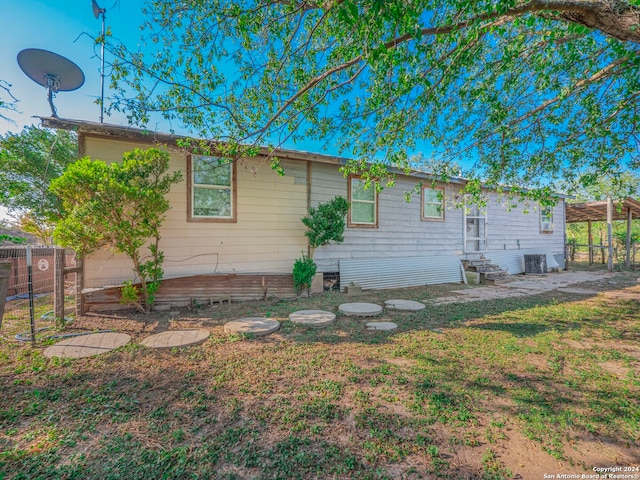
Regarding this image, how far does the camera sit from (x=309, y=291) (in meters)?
6.23

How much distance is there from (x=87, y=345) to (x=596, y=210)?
18.5 metres

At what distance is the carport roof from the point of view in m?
11.2

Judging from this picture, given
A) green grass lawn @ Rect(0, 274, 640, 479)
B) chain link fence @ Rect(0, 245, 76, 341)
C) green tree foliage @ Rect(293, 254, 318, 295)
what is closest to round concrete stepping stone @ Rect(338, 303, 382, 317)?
green grass lawn @ Rect(0, 274, 640, 479)

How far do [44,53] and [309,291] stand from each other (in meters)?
5.91

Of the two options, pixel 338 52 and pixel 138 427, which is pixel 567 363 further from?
pixel 338 52

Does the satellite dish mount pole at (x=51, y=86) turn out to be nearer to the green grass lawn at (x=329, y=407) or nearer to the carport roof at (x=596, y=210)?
the green grass lawn at (x=329, y=407)

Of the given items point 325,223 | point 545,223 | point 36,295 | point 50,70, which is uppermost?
point 50,70

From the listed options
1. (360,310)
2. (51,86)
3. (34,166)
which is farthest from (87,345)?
(34,166)

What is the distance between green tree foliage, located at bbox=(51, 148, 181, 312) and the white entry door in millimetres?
9128

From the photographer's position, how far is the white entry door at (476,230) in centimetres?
942

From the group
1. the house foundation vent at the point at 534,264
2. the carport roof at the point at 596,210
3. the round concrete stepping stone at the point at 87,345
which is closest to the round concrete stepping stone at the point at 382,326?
the round concrete stepping stone at the point at 87,345

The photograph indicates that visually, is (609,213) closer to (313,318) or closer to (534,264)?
(534,264)

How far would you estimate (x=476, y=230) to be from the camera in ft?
Result: 32.0

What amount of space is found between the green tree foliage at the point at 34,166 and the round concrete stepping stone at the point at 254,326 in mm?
8551
